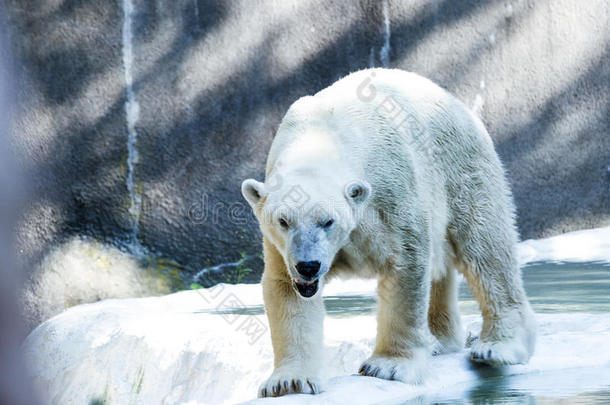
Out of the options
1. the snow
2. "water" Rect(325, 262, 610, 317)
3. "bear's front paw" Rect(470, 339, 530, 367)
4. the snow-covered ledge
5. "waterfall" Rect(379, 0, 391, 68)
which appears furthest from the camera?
"waterfall" Rect(379, 0, 391, 68)

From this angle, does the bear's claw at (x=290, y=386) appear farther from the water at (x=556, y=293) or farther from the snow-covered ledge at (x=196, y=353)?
the water at (x=556, y=293)

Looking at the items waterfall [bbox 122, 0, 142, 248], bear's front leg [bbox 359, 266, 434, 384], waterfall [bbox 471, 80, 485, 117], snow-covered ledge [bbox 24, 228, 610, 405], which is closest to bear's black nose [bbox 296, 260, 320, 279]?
bear's front leg [bbox 359, 266, 434, 384]

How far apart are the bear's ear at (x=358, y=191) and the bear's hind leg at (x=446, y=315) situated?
0.98 metres

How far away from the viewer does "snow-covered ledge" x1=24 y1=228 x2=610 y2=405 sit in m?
3.46

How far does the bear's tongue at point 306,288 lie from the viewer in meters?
2.73

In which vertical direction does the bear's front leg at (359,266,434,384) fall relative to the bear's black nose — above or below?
below

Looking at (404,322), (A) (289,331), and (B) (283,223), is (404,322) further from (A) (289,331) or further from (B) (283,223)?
(B) (283,223)

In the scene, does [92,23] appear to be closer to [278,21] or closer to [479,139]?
[278,21]

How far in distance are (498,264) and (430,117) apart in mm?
697

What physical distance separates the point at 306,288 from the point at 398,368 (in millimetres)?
549

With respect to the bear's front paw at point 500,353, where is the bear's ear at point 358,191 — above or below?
above

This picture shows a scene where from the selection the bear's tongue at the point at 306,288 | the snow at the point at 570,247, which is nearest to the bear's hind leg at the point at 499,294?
the bear's tongue at the point at 306,288

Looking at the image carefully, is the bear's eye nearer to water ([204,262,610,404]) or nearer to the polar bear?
the polar bear

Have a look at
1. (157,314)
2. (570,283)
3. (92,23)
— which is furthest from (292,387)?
(92,23)
